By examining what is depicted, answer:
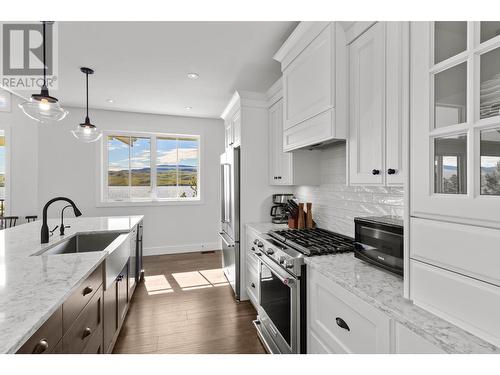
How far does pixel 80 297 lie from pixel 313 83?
1.94 metres

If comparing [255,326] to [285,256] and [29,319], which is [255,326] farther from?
[29,319]

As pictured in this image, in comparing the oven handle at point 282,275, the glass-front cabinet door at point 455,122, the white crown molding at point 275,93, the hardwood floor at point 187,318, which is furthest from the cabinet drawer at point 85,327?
the white crown molding at point 275,93

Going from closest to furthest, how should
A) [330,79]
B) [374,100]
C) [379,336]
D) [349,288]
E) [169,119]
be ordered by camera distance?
1. [379,336]
2. [349,288]
3. [374,100]
4. [330,79]
5. [169,119]

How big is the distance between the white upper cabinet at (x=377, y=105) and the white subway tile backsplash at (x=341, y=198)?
339 millimetres

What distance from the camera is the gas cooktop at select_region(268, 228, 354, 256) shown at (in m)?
1.62

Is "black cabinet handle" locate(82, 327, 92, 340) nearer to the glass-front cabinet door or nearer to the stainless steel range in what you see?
the stainless steel range

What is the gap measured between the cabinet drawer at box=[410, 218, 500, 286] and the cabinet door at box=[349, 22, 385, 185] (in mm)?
501

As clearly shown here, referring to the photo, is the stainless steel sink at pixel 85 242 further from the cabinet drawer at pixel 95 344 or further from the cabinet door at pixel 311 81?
the cabinet door at pixel 311 81

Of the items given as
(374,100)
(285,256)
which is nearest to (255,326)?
(285,256)

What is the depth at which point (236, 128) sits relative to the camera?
311 cm

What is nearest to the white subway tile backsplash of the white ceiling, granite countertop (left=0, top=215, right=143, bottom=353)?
the white ceiling

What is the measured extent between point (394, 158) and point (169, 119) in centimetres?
429

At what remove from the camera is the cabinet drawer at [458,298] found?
2.21 feet

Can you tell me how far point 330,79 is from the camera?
1.58 m
